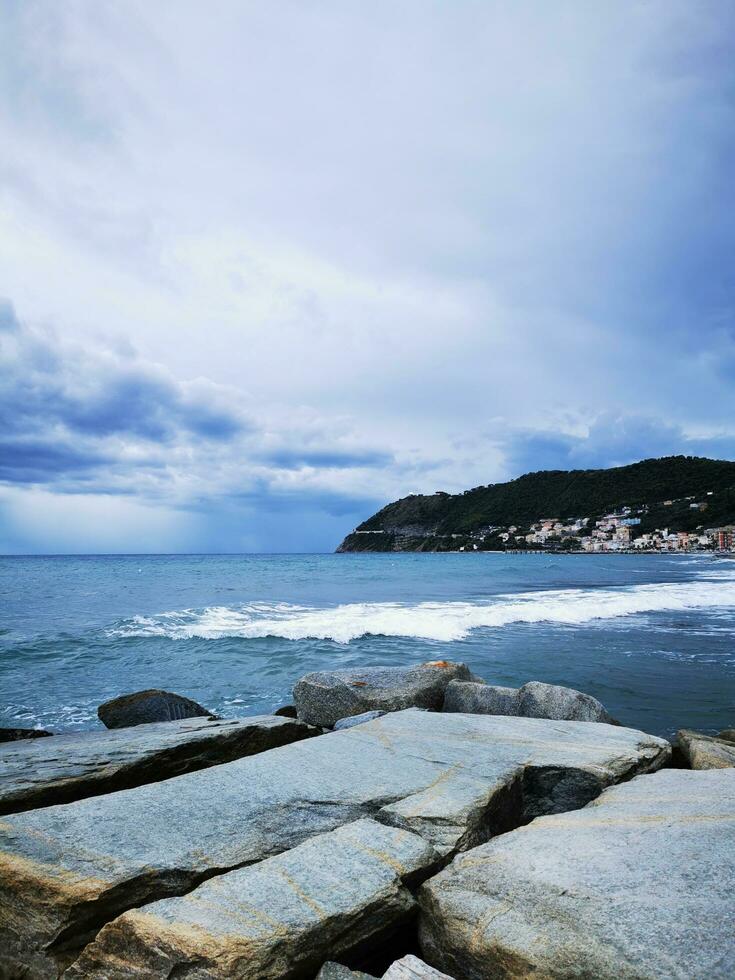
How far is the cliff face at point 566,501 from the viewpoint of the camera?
127 m

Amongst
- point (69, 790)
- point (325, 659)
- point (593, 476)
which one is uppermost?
point (593, 476)

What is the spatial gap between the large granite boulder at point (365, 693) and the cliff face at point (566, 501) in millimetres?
126808

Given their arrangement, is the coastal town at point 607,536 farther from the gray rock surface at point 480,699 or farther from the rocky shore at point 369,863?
the rocky shore at point 369,863

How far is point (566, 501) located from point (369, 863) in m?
148

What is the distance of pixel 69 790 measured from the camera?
4820mm

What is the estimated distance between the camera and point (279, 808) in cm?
407

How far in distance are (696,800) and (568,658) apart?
11749 mm

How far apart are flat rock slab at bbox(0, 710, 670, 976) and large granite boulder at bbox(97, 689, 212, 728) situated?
468cm

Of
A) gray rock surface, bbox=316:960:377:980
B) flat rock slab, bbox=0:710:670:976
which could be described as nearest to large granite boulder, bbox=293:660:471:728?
flat rock slab, bbox=0:710:670:976

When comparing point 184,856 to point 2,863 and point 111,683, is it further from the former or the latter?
point 111,683

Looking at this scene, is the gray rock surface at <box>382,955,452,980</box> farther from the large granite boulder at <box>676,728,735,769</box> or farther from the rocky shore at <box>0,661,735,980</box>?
the large granite boulder at <box>676,728,735,769</box>

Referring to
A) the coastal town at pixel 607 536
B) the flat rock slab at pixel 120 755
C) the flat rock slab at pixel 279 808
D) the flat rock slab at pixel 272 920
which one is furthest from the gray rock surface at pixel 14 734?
the coastal town at pixel 607 536

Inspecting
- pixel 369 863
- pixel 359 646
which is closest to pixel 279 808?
pixel 369 863

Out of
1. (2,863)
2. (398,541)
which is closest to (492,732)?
(2,863)
